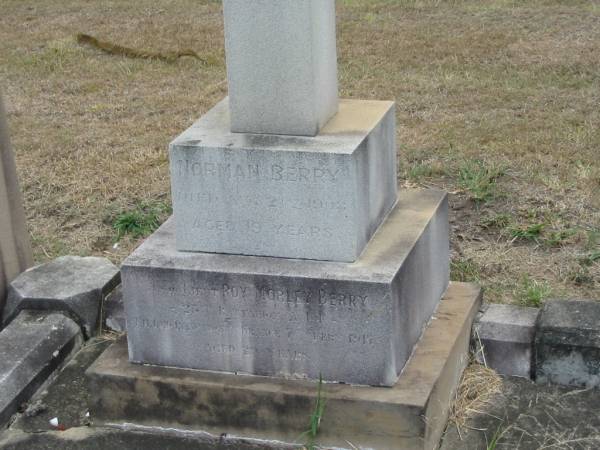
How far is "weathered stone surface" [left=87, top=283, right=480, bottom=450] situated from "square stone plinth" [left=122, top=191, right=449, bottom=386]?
6cm

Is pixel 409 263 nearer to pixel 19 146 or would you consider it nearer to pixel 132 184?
pixel 132 184

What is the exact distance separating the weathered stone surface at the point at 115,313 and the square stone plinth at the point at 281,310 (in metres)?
0.67

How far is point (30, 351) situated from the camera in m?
4.42

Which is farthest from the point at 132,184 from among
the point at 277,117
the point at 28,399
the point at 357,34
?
the point at 357,34

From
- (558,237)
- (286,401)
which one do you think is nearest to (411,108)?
(558,237)

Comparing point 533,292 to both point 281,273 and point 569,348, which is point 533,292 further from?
point 281,273

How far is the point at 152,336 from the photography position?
4.05 m

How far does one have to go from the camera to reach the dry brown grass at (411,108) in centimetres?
550

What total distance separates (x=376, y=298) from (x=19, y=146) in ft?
13.0

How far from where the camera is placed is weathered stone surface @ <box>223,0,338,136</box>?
371cm

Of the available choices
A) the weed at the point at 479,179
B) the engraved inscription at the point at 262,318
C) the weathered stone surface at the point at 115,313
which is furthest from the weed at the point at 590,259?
the weathered stone surface at the point at 115,313

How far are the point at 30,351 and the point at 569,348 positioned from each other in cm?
218

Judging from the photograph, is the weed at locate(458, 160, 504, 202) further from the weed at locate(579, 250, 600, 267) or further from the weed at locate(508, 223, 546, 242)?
the weed at locate(579, 250, 600, 267)

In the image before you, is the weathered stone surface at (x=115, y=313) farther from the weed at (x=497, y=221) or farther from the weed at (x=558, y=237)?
the weed at (x=558, y=237)
